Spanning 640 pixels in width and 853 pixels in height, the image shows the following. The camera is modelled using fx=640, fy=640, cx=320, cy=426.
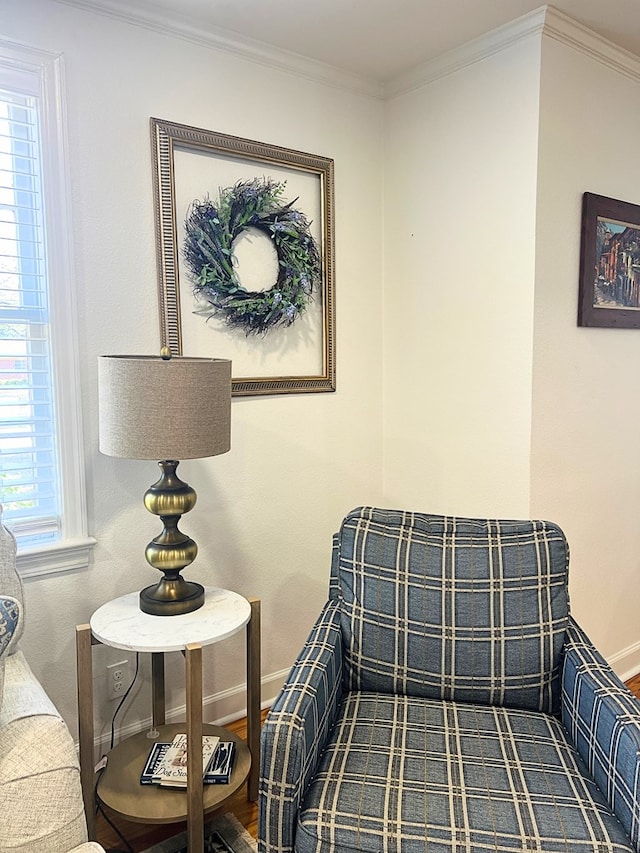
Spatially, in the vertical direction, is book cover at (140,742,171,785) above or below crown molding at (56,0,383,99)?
below

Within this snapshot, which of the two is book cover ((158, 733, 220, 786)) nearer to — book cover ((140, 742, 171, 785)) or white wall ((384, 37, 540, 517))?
book cover ((140, 742, 171, 785))

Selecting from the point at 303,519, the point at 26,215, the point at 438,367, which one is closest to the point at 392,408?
the point at 438,367

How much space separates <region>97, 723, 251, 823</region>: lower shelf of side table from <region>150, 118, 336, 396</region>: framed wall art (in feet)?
3.98

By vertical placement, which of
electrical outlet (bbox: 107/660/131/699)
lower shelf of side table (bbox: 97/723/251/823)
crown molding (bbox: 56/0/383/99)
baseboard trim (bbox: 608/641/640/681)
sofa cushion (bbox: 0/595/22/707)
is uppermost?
crown molding (bbox: 56/0/383/99)

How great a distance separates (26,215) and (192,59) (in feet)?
2.61

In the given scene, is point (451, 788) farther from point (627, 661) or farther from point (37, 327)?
point (627, 661)

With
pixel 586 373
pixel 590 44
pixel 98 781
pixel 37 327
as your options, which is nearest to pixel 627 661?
pixel 586 373

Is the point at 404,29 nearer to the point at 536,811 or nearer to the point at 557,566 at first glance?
the point at 557,566

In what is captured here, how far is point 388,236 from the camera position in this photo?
274cm

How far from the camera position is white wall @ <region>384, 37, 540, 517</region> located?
88.5 inches

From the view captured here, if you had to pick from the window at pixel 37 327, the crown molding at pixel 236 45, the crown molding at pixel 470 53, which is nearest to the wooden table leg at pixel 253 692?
the window at pixel 37 327

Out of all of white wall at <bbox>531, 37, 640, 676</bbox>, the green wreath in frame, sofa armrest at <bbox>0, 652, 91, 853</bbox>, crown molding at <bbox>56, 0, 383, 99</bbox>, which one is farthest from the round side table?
crown molding at <bbox>56, 0, 383, 99</bbox>

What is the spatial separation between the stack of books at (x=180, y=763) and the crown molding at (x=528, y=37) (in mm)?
2479

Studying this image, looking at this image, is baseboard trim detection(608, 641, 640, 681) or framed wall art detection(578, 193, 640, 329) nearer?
framed wall art detection(578, 193, 640, 329)
